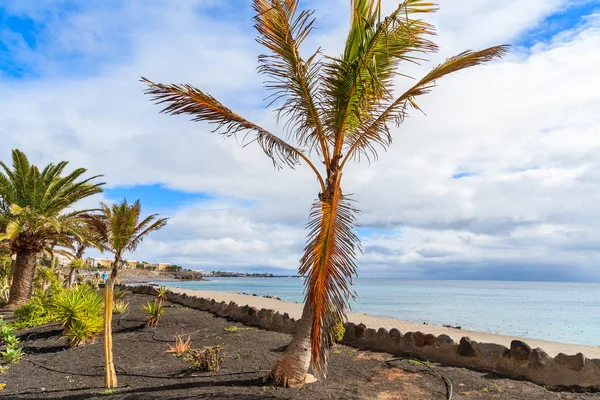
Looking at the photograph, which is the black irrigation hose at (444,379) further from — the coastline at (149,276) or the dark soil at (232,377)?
the coastline at (149,276)

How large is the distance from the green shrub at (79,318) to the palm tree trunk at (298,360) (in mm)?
6170

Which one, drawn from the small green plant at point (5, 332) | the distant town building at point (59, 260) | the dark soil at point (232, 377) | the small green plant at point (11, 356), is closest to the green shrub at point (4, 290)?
the distant town building at point (59, 260)

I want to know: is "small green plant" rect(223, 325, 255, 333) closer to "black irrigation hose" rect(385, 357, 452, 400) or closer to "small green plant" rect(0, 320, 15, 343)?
"black irrigation hose" rect(385, 357, 452, 400)

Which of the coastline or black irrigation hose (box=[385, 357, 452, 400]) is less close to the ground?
black irrigation hose (box=[385, 357, 452, 400])

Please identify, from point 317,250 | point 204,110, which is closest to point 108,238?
point 204,110

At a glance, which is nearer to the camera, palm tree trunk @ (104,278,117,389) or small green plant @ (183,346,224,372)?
palm tree trunk @ (104,278,117,389)

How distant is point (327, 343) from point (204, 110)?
12.8 ft

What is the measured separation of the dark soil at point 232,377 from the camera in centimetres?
623

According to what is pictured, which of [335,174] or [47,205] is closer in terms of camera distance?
[335,174]

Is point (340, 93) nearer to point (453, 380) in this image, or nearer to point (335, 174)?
point (335, 174)

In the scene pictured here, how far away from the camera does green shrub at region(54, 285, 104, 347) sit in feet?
33.9

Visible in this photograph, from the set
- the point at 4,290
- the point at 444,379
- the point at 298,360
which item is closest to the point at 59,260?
the point at 4,290

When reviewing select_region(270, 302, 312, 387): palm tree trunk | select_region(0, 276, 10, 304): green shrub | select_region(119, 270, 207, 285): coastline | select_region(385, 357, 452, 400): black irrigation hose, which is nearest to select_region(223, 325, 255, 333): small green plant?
select_region(385, 357, 452, 400): black irrigation hose

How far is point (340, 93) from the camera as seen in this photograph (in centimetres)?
625
